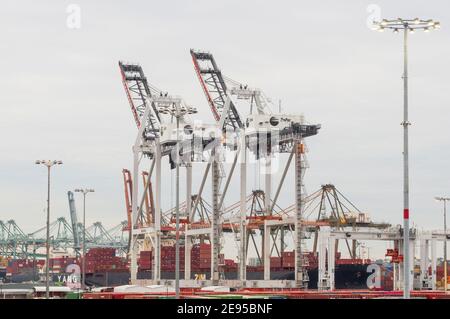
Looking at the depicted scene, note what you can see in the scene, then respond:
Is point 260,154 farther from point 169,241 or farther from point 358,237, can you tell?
point 169,241

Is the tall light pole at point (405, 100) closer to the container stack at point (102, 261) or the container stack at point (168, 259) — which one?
the container stack at point (168, 259)

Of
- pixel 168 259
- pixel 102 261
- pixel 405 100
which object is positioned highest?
pixel 405 100

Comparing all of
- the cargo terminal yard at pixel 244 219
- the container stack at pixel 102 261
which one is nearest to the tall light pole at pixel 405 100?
Result: the cargo terminal yard at pixel 244 219

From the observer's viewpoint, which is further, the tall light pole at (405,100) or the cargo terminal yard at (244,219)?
the cargo terminal yard at (244,219)

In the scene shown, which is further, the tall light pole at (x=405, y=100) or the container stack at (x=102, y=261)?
the container stack at (x=102, y=261)

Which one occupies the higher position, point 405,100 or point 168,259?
point 405,100

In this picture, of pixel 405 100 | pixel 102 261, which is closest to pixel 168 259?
pixel 102 261

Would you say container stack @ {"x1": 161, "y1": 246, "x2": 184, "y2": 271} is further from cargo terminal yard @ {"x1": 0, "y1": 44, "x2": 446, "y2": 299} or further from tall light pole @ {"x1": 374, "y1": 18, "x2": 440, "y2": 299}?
tall light pole @ {"x1": 374, "y1": 18, "x2": 440, "y2": 299}

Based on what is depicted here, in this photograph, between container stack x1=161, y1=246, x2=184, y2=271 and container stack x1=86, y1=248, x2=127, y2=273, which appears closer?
container stack x1=161, y1=246, x2=184, y2=271

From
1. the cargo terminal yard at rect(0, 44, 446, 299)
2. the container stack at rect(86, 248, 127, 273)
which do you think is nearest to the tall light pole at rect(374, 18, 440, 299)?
the cargo terminal yard at rect(0, 44, 446, 299)

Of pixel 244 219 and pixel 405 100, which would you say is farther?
pixel 244 219

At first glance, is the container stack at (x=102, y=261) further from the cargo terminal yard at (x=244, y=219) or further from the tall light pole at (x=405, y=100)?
the tall light pole at (x=405, y=100)

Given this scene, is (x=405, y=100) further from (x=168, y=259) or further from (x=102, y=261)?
(x=102, y=261)
